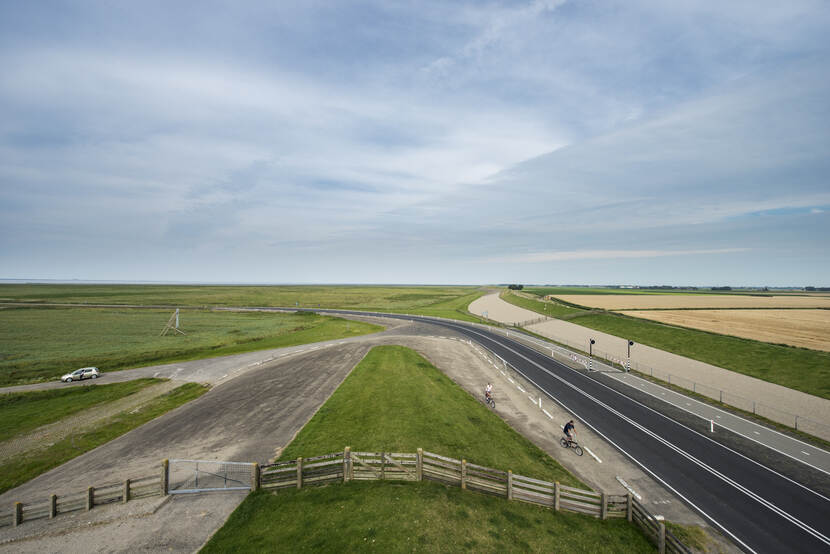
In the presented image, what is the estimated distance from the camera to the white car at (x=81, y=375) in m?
40.1

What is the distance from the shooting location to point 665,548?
529 inches

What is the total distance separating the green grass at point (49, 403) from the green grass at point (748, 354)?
77.6m

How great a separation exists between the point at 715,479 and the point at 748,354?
45475mm

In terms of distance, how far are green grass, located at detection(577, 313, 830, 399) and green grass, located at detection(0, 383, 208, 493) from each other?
68907 mm

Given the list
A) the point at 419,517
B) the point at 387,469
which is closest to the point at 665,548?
the point at 419,517

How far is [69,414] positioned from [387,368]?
30.2 m

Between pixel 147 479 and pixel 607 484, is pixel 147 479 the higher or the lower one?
the higher one

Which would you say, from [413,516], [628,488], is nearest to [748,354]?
[628,488]

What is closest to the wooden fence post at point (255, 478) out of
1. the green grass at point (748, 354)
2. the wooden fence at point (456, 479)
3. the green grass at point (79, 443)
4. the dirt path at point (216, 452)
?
the wooden fence at point (456, 479)

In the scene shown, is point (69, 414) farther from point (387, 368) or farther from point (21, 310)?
point (21, 310)

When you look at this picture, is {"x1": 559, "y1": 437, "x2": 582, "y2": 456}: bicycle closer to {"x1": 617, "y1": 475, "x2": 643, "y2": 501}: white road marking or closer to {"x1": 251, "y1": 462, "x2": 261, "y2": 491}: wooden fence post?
{"x1": 617, "y1": 475, "x2": 643, "y2": 501}: white road marking

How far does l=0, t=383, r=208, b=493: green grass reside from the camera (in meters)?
20.0

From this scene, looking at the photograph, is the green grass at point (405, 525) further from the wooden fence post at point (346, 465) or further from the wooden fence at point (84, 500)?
the wooden fence at point (84, 500)

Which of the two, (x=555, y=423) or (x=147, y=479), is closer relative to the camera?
(x=147, y=479)
